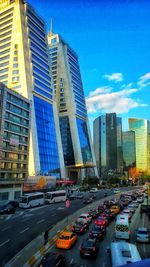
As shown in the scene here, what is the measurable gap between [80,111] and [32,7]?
2605 inches

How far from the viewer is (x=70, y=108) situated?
154 metres

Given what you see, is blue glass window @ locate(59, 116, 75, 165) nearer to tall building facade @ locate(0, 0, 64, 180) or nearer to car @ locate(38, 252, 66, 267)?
tall building facade @ locate(0, 0, 64, 180)

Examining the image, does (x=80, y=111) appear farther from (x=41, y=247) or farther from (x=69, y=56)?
(x=41, y=247)

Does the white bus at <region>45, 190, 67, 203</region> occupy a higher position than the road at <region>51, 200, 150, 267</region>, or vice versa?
the road at <region>51, 200, 150, 267</region>

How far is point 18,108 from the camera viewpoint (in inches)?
3285

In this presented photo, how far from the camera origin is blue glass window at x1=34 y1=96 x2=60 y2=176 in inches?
4252

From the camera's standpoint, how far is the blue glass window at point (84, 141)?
153375 millimetres

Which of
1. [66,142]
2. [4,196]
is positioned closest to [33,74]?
[66,142]

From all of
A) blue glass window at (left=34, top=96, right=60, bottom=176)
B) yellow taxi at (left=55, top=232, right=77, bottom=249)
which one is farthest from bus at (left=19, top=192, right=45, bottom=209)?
blue glass window at (left=34, top=96, right=60, bottom=176)

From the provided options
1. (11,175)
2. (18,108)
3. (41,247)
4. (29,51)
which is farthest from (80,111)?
(41,247)

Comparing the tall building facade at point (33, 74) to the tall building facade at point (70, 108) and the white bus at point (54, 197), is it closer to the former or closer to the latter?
the white bus at point (54, 197)

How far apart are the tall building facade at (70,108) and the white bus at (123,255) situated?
390ft

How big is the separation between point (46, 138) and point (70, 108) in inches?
1816

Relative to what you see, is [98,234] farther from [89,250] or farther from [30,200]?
[30,200]
